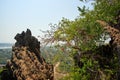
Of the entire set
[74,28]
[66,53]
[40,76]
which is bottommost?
[40,76]

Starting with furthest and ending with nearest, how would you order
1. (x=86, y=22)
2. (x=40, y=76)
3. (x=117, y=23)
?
(x=40, y=76) < (x=86, y=22) < (x=117, y=23)

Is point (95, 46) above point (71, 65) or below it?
above

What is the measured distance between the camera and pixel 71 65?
52.1 ft

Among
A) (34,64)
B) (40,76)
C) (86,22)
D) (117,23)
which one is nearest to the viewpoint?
(117,23)

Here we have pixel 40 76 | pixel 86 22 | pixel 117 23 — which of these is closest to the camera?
pixel 117 23

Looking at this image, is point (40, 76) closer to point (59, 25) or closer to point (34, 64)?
point (34, 64)

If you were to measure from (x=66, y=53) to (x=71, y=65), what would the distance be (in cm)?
99

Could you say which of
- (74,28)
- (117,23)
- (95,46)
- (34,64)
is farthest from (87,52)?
(34,64)

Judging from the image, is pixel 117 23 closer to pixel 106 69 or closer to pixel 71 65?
pixel 106 69

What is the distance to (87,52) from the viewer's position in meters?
15.4

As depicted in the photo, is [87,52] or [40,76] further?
[40,76]

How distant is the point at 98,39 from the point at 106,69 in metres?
1.65

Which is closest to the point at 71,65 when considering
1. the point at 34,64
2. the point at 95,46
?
the point at 95,46

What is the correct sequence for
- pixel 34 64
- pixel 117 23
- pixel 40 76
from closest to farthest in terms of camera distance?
pixel 117 23
pixel 40 76
pixel 34 64
